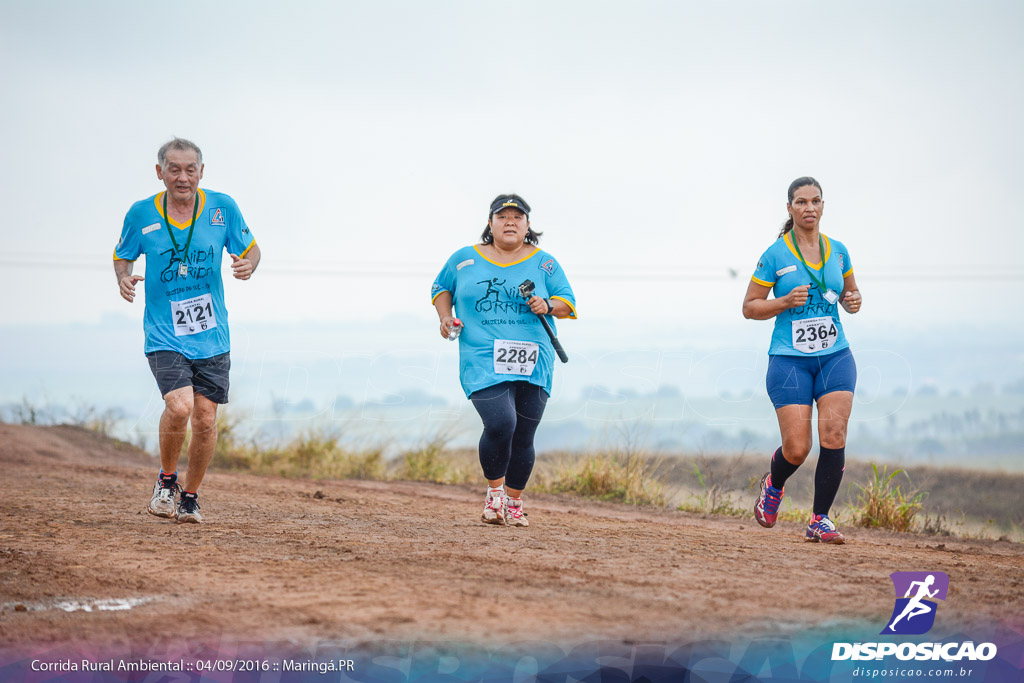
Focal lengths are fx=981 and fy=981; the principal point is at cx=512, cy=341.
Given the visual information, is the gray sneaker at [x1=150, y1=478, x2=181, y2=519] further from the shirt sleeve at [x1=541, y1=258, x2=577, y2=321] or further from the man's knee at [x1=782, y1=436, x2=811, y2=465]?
the man's knee at [x1=782, y1=436, x2=811, y2=465]

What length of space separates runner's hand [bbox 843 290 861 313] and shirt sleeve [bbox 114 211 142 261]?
4.75 meters

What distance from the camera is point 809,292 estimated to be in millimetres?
6617

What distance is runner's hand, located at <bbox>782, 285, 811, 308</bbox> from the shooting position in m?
6.43

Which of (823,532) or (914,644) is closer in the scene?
(914,644)

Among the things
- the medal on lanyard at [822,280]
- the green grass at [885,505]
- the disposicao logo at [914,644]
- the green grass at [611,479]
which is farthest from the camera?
the green grass at [611,479]

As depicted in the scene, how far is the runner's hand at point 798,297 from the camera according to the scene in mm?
6426

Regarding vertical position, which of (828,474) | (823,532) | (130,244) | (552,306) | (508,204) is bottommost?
(823,532)

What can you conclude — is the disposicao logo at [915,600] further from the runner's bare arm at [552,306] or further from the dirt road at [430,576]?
the runner's bare arm at [552,306]

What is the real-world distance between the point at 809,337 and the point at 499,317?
2.11 m

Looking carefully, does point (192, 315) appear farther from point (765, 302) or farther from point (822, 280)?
point (822, 280)

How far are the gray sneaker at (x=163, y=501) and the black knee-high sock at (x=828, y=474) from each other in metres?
4.49

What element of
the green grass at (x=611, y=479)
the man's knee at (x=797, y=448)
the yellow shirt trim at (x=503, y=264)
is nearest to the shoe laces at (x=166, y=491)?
the yellow shirt trim at (x=503, y=264)

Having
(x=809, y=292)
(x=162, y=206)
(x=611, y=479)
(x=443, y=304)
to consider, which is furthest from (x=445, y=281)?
(x=611, y=479)

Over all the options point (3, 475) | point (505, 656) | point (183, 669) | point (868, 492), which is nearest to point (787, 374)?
point (868, 492)
